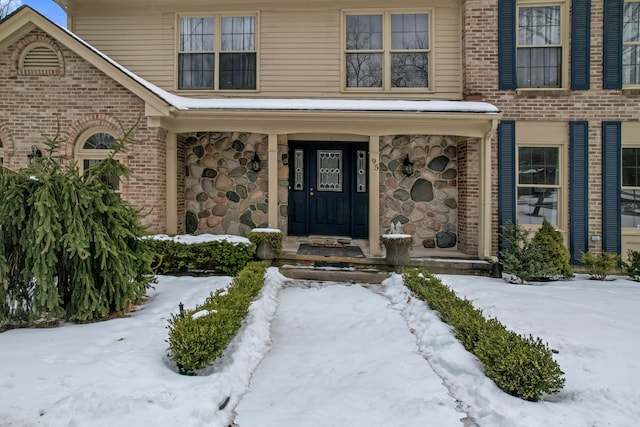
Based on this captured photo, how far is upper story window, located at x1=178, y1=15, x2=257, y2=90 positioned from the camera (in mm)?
8875

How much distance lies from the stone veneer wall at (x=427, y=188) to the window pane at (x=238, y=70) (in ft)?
11.3

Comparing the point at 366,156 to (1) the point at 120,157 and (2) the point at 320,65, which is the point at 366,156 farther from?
(1) the point at 120,157

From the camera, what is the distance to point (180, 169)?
332 inches

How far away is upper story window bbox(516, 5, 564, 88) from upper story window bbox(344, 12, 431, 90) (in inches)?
78.6

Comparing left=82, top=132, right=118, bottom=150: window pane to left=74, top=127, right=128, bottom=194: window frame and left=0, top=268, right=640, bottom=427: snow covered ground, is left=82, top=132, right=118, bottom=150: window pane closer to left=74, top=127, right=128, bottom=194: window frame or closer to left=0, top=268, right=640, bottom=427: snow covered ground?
left=74, top=127, right=128, bottom=194: window frame

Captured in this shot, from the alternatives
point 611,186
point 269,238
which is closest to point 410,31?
point 611,186

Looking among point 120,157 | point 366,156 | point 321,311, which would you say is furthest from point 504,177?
point 120,157

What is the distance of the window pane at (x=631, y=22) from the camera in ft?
26.6

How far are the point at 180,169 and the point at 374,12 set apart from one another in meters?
5.72

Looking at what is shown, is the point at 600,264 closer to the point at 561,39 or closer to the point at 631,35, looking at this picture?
the point at 561,39

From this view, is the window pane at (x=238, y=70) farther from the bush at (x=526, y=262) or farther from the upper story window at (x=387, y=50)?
the bush at (x=526, y=262)

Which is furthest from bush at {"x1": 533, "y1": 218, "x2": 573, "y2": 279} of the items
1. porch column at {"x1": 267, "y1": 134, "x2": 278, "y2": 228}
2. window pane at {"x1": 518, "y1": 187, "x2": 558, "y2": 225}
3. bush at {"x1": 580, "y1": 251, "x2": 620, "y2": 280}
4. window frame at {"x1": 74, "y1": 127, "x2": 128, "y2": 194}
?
window frame at {"x1": 74, "y1": 127, "x2": 128, "y2": 194}

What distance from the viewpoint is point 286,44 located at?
28.8ft

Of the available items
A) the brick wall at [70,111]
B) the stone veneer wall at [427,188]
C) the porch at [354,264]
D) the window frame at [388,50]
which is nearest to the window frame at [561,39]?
the window frame at [388,50]
